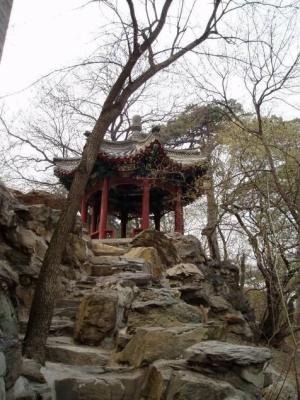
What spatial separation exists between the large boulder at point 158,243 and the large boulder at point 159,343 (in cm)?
519

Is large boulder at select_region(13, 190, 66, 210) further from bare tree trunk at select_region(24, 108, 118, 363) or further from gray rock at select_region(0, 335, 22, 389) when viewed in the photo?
gray rock at select_region(0, 335, 22, 389)

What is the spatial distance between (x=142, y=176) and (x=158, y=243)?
2.99 metres

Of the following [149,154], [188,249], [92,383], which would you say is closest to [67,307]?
[92,383]

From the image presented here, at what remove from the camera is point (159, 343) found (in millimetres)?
4070

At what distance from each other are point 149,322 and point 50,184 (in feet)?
38.2

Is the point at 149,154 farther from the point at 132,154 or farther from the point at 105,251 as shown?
the point at 105,251

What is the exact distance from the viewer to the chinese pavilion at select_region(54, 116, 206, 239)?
38.5ft

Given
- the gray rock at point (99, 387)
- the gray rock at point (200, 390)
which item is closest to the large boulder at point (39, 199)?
the gray rock at point (99, 387)

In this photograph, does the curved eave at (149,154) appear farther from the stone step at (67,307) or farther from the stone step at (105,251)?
the stone step at (67,307)

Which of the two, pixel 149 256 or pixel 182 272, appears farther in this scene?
pixel 149 256

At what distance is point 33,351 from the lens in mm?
3773

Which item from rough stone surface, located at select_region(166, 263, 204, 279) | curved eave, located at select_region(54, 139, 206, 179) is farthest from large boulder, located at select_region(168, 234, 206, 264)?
curved eave, located at select_region(54, 139, 206, 179)

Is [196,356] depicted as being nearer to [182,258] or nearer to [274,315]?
[274,315]

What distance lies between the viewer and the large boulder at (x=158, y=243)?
967 centimetres
